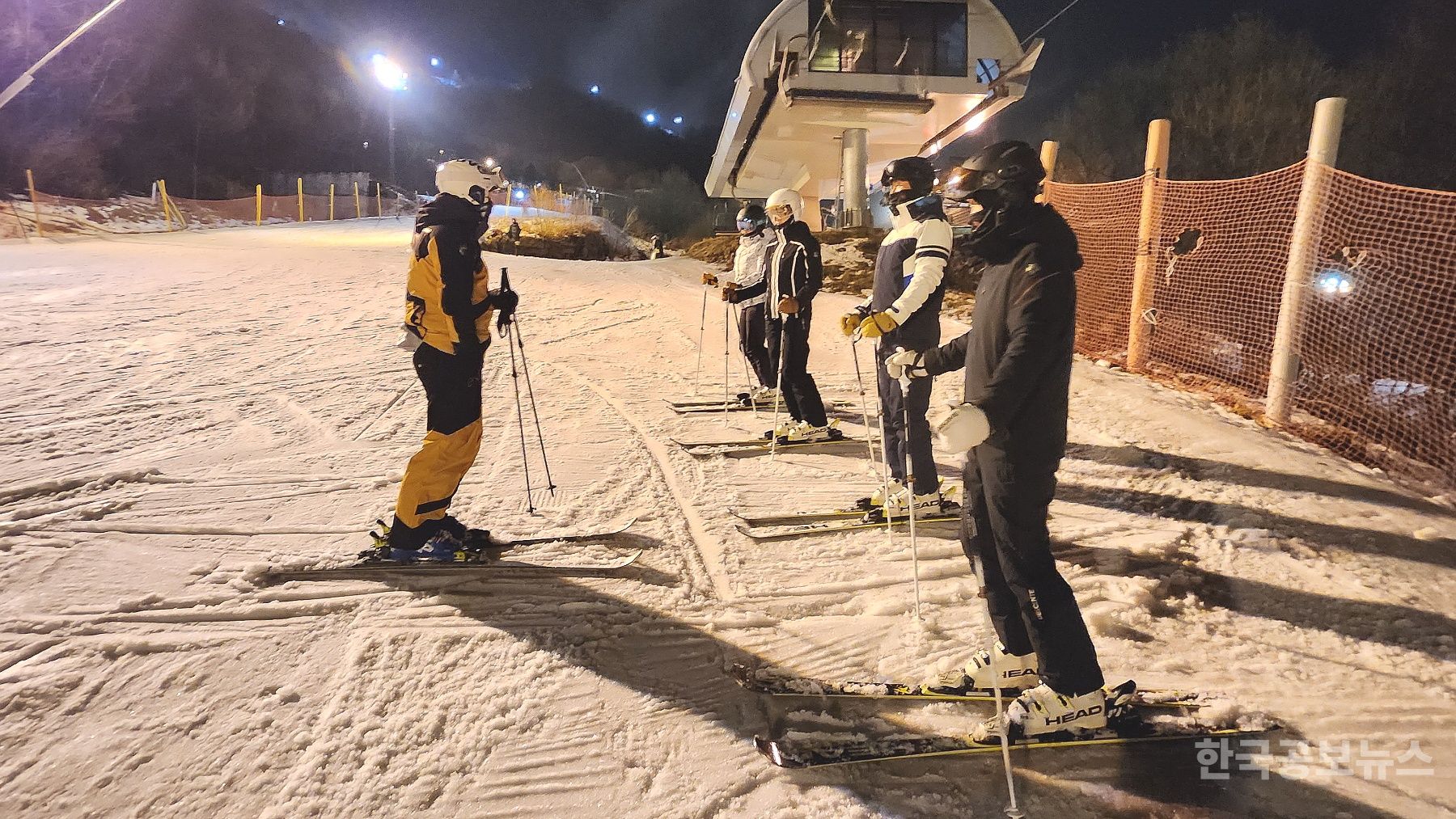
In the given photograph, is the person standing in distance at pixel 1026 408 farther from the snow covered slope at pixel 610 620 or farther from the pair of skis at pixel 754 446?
the pair of skis at pixel 754 446

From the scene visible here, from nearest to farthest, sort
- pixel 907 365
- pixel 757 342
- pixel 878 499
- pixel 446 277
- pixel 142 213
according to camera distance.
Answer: pixel 907 365 → pixel 446 277 → pixel 878 499 → pixel 757 342 → pixel 142 213

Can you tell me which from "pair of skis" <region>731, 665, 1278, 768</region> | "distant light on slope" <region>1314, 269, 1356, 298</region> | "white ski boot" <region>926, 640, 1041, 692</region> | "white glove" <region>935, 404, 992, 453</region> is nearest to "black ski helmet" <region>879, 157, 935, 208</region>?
"white glove" <region>935, 404, 992, 453</region>

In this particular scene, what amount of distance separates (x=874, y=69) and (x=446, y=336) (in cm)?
1813

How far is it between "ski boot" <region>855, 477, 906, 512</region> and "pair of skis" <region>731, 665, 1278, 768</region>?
1.77 m

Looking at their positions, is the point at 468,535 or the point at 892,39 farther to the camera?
the point at 892,39

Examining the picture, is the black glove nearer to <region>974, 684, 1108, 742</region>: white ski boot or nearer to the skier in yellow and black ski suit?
the skier in yellow and black ski suit

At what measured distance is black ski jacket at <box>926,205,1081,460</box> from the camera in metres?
2.21

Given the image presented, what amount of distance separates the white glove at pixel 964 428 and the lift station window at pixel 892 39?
17956 mm

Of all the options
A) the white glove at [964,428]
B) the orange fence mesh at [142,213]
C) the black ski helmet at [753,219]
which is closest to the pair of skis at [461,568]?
the white glove at [964,428]

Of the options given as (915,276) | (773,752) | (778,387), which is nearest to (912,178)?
(915,276)

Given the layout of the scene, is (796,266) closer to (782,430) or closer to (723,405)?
(782,430)

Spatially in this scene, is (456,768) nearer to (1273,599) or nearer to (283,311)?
(1273,599)

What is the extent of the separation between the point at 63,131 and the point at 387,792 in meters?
36.8

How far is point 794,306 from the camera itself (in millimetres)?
5305
